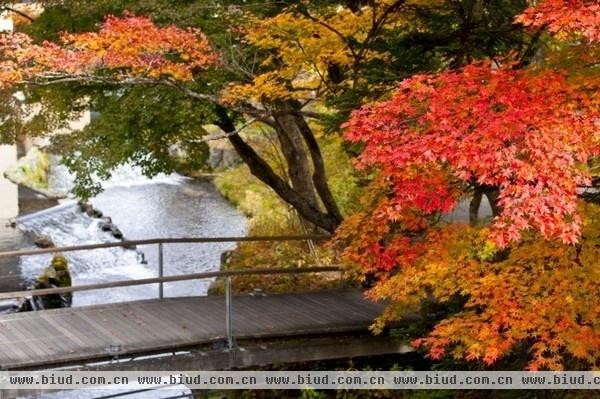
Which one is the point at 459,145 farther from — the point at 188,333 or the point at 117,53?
the point at 117,53

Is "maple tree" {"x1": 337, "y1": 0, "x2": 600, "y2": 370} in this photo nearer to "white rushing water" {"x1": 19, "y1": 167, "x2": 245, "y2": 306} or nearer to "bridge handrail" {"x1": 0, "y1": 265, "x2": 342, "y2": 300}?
"bridge handrail" {"x1": 0, "y1": 265, "x2": 342, "y2": 300}

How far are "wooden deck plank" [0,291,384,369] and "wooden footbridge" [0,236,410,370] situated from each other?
1 cm

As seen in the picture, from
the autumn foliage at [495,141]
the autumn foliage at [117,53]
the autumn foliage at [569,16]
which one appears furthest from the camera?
the autumn foliage at [117,53]

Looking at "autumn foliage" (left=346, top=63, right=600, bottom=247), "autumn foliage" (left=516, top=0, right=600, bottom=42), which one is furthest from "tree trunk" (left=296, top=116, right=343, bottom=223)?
"autumn foliage" (left=516, top=0, right=600, bottom=42)

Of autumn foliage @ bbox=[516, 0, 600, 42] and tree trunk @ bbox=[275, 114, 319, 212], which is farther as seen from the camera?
tree trunk @ bbox=[275, 114, 319, 212]

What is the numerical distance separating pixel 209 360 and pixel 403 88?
12.4ft

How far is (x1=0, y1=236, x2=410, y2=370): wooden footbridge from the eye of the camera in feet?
25.4

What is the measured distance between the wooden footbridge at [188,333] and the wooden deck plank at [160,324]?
0.01 meters

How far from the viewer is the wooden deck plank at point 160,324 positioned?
7.71 metres

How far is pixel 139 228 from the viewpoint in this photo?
21594mm

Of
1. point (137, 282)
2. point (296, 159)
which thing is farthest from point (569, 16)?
point (296, 159)

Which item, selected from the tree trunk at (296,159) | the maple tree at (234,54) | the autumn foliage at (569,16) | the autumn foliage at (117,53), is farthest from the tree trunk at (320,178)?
the autumn foliage at (569,16)

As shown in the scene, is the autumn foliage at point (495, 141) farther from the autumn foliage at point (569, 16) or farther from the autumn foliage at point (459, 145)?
A: the autumn foliage at point (569, 16)

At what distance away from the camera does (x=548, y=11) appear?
5.85m
